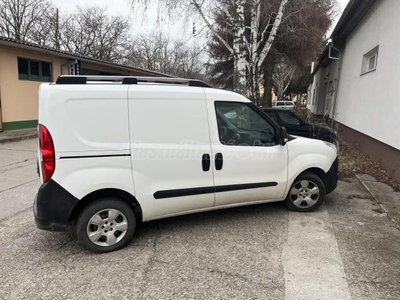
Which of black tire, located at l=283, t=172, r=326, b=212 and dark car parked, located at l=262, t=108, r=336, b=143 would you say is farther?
dark car parked, located at l=262, t=108, r=336, b=143

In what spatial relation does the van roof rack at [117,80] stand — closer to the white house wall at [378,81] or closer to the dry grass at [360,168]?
the dry grass at [360,168]

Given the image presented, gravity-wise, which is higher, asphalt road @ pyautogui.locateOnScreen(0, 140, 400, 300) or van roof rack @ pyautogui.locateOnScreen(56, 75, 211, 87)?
van roof rack @ pyautogui.locateOnScreen(56, 75, 211, 87)

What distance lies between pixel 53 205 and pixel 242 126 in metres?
2.47

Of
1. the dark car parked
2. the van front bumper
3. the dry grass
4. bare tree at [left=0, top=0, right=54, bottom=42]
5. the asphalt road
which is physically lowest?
the asphalt road

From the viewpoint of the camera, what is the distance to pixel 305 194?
4.38 meters

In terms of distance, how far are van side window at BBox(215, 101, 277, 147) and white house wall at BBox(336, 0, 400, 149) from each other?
3.72m

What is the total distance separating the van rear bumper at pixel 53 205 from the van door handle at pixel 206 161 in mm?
1466

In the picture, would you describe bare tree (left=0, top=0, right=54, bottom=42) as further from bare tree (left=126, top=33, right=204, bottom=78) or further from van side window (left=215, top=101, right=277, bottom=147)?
van side window (left=215, top=101, right=277, bottom=147)

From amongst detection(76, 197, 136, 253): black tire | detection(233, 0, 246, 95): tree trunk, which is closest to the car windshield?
detection(233, 0, 246, 95): tree trunk

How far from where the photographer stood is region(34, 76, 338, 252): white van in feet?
10.0

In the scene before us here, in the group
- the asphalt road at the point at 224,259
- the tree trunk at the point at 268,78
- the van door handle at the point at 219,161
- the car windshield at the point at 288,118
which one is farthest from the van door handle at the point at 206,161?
the tree trunk at the point at 268,78

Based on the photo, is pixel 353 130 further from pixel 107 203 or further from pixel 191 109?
pixel 107 203

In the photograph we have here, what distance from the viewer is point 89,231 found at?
320cm

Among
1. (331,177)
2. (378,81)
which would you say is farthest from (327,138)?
(331,177)
